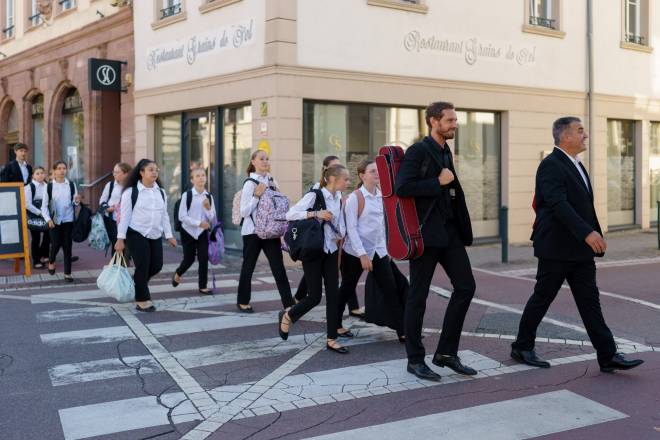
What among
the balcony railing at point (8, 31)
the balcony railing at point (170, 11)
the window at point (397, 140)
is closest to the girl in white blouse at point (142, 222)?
the window at point (397, 140)

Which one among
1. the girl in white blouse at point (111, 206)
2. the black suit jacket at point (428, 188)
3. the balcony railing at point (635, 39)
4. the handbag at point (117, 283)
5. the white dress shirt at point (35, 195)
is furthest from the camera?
the balcony railing at point (635, 39)

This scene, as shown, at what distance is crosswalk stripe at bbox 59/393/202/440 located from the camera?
459 cm

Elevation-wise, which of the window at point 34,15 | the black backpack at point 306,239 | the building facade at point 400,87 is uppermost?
the window at point 34,15

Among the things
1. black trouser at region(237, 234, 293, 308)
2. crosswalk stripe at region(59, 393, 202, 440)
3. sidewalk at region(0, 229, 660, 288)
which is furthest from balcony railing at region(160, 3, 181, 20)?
crosswalk stripe at region(59, 393, 202, 440)

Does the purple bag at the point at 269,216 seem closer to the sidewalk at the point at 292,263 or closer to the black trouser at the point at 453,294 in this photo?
the black trouser at the point at 453,294

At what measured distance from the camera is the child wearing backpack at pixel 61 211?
11156 mm

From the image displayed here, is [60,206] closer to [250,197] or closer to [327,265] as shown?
[250,197]

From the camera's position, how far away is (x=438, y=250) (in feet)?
→ 18.3

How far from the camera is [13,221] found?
11.6m

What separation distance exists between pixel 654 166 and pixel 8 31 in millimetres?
20556

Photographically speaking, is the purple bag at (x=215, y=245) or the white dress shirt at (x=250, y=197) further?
the purple bag at (x=215, y=245)

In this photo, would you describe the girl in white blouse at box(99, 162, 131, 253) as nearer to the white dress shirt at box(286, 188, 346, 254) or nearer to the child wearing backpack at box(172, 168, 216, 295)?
the child wearing backpack at box(172, 168, 216, 295)

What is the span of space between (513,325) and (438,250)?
2533 millimetres

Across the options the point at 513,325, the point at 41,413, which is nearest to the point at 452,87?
the point at 513,325
